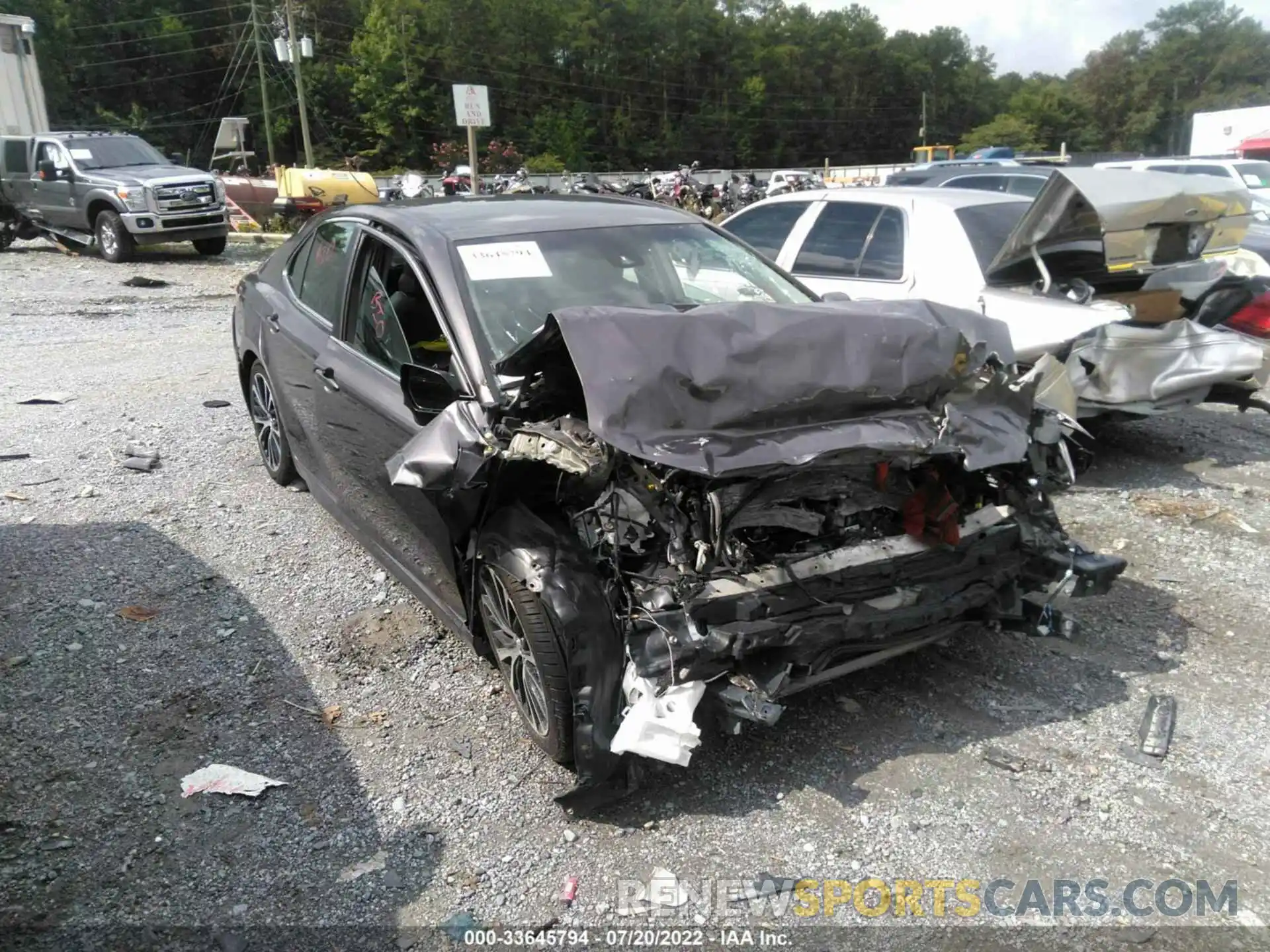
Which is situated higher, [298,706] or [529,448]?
[529,448]

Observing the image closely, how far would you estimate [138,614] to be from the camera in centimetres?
433

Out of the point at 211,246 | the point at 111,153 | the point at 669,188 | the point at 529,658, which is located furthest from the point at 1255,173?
the point at 111,153

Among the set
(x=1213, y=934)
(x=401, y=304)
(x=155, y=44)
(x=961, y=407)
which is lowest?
(x=1213, y=934)

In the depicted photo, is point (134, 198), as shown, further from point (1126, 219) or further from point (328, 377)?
point (1126, 219)

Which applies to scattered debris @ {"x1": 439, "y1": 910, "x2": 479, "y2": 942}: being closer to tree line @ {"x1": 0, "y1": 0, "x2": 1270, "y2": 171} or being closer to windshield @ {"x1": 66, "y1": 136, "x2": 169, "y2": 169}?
windshield @ {"x1": 66, "y1": 136, "x2": 169, "y2": 169}

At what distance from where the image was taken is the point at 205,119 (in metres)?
60.8

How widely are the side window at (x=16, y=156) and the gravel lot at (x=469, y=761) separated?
15.0 m

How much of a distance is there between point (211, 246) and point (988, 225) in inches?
591

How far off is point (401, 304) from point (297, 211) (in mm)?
19649

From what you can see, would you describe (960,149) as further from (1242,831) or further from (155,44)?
(1242,831)

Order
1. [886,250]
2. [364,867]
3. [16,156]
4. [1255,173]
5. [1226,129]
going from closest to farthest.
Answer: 1. [364,867]
2. [886,250]
3. [1255,173]
4. [16,156]
5. [1226,129]

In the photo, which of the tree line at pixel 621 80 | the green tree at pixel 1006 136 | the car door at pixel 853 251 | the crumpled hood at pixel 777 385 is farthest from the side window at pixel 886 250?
the green tree at pixel 1006 136

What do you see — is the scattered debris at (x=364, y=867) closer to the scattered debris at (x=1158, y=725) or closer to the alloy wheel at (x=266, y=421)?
the scattered debris at (x=1158, y=725)

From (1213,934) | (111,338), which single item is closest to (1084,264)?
(1213,934)
